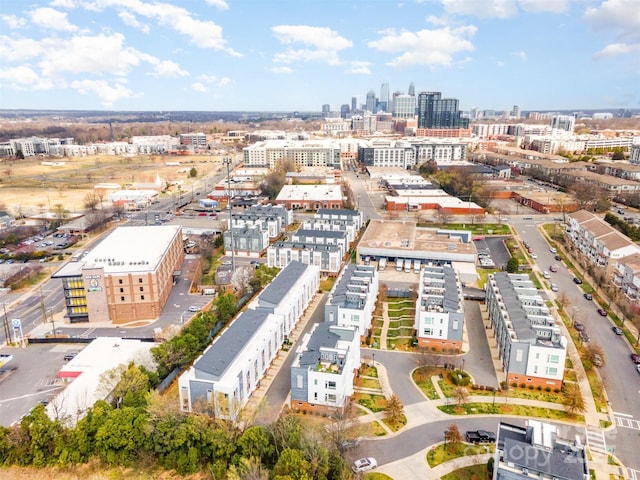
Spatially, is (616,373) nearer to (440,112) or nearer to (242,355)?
(242,355)

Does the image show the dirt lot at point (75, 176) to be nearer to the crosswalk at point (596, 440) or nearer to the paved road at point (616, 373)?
the paved road at point (616, 373)

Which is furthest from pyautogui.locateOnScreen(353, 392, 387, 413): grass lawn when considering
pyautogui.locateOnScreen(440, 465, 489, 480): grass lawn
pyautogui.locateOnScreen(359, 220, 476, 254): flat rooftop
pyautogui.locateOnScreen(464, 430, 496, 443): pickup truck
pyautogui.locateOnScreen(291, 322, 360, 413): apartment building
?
pyautogui.locateOnScreen(359, 220, 476, 254): flat rooftop

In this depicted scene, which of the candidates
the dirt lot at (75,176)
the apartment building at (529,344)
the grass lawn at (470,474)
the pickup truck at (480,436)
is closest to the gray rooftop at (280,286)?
the pickup truck at (480,436)

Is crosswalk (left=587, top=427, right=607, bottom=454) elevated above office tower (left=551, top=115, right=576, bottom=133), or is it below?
below

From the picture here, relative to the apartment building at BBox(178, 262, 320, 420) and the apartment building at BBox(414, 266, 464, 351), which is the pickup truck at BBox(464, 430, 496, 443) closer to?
the apartment building at BBox(414, 266, 464, 351)

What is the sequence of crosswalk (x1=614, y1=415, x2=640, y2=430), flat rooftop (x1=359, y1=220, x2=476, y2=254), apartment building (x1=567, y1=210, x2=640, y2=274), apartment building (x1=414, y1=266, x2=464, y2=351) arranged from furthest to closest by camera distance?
flat rooftop (x1=359, y1=220, x2=476, y2=254) → apartment building (x1=567, y1=210, x2=640, y2=274) → apartment building (x1=414, y1=266, x2=464, y2=351) → crosswalk (x1=614, y1=415, x2=640, y2=430)

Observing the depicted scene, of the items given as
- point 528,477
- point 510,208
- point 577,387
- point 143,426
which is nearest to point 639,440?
point 577,387

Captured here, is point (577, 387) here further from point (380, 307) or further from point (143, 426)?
point (143, 426)
